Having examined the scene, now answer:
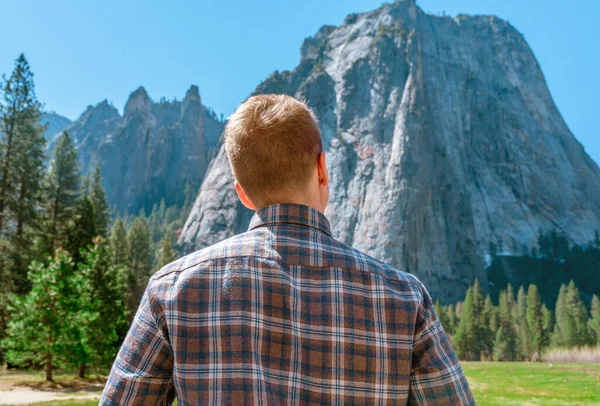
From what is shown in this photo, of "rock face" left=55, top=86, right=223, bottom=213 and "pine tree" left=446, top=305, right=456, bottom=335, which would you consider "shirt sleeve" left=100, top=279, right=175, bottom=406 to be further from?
"rock face" left=55, top=86, right=223, bottom=213

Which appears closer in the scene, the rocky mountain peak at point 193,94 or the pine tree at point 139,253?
the pine tree at point 139,253

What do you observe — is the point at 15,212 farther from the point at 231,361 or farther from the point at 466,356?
the point at 466,356

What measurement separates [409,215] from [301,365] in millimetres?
85434

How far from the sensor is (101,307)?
70.4 feet

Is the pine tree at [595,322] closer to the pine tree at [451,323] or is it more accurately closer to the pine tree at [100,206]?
the pine tree at [451,323]

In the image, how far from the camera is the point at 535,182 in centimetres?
11056

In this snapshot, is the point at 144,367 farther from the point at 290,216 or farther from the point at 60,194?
the point at 60,194

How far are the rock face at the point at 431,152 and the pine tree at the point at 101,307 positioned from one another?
5488cm

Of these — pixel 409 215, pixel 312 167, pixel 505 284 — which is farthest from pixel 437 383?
pixel 505 284

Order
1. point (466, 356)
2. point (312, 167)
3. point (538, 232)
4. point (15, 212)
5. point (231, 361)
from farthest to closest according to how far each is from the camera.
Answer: point (538, 232), point (466, 356), point (15, 212), point (312, 167), point (231, 361)

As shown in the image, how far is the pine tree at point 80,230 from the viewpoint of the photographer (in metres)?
30.9

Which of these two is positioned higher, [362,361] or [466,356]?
[362,361]

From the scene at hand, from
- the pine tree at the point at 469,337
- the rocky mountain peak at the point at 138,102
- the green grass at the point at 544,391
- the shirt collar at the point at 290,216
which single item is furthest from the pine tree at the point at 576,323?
the rocky mountain peak at the point at 138,102

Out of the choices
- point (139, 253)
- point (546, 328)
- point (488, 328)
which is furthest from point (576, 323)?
point (139, 253)
